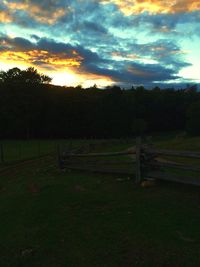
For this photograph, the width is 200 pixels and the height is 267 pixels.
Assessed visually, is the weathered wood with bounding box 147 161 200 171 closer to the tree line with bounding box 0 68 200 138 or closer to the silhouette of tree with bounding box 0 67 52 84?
the tree line with bounding box 0 68 200 138

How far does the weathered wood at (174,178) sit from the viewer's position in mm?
9898

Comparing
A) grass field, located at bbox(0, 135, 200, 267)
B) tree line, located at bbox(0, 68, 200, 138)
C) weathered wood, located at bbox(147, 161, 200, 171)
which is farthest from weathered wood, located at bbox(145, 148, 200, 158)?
tree line, located at bbox(0, 68, 200, 138)

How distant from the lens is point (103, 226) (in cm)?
803

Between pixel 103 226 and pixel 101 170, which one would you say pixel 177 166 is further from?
pixel 101 170

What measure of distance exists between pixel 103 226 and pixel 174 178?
3346 millimetres

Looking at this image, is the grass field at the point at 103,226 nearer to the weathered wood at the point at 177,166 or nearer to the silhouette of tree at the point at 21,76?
the weathered wood at the point at 177,166

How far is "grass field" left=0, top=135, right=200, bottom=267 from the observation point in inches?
254

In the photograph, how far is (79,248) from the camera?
6.99 meters

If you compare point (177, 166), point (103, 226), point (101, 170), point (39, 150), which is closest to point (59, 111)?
point (39, 150)

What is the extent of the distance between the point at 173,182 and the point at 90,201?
8.61 feet

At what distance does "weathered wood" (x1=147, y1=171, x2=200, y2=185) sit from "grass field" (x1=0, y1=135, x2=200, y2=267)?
0.24m

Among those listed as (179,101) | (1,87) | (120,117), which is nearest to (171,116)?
(179,101)

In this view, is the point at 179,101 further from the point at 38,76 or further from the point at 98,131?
the point at 38,76

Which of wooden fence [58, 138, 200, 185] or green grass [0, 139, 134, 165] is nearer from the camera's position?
wooden fence [58, 138, 200, 185]
